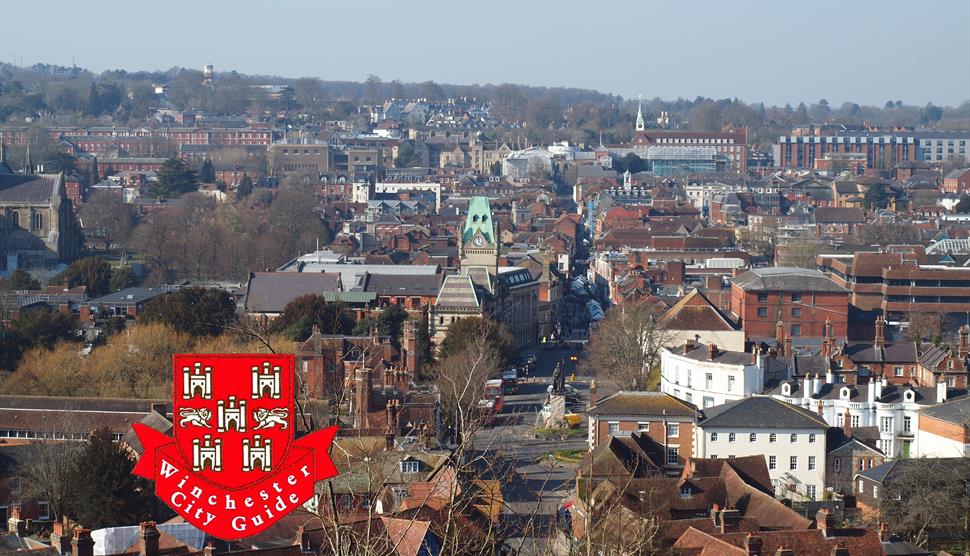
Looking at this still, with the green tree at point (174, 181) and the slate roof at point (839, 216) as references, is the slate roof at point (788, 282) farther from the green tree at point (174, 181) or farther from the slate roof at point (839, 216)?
the green tree at point (174, 181)

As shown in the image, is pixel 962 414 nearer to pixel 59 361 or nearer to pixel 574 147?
pixel 59 361

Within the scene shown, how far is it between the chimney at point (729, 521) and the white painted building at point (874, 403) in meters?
10.7

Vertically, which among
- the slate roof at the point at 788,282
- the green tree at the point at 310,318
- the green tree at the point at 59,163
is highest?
the green tree at the point at 59,163

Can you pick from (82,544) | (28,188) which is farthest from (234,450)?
(28,188)

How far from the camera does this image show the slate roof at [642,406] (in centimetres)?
3122

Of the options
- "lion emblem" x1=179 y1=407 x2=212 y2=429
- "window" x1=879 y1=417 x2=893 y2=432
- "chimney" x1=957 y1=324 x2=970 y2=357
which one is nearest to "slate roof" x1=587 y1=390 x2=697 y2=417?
"window" x1=879 y1=417 x2=893 y2=432

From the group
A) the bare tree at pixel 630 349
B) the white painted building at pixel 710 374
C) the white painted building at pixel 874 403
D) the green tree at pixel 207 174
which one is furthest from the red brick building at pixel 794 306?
the green tree at pixel 207 174

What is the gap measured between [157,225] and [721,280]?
26.1 meters

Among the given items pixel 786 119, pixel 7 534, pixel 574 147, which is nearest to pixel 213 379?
pixel 7 534

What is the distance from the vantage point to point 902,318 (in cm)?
4925

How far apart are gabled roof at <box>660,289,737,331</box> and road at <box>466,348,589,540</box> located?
2.57m

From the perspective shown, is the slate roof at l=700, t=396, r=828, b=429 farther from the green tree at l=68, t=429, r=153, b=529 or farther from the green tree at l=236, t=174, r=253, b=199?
the green tree at l=236, t=174, r=253, b=199

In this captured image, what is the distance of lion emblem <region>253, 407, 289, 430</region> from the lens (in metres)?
9.96

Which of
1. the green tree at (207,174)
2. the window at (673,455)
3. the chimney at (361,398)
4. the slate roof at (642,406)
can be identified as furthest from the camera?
the green tree at (207,174)
